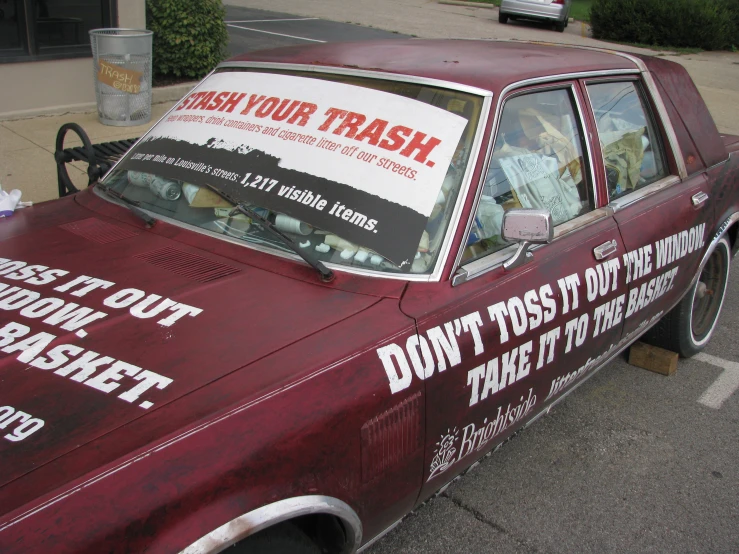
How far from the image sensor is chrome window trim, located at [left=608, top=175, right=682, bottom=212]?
324 centimetres

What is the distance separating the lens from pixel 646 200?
3.41 metres

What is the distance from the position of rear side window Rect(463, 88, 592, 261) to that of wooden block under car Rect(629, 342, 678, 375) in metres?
1.48

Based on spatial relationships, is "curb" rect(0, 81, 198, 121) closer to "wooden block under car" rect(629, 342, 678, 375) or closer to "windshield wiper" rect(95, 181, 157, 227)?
"windshield wiper" rect(95, 181, 157, 227)

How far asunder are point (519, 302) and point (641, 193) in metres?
1.20

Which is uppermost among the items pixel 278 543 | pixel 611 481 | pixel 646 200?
pixel 646 200

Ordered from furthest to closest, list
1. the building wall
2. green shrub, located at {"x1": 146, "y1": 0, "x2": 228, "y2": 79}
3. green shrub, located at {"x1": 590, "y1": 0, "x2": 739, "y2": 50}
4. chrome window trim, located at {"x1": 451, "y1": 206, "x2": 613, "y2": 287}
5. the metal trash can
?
green shrub, located at {"x1": 590, "y1": 0, "x2": 739, "y2": 50}, green shrub, located at {"x1": 146, "y1": 0, "x2": 228, "y2": 79}, the building wall, the metal trash can, chrome window trim, located at {"x1": 451, "y1": 206, "x2": 613, "y2": 287}

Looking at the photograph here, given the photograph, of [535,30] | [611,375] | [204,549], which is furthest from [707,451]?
[535,30]

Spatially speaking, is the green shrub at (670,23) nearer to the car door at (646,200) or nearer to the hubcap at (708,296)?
the hubcap at (708,296)

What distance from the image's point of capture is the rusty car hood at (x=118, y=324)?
1.81 metres

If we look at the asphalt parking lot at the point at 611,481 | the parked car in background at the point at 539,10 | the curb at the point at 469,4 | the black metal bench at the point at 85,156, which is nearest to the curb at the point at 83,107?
the black metal bench at the point at 85,156

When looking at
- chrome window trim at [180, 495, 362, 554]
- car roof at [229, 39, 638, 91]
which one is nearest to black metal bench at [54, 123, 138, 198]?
car roof at [229, 39, 638, 91]

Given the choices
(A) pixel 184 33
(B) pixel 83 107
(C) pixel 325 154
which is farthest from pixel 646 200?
(A) pixel 184 33

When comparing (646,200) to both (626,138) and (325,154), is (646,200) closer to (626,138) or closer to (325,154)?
(626,138)

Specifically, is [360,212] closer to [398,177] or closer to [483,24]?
[398,177]
